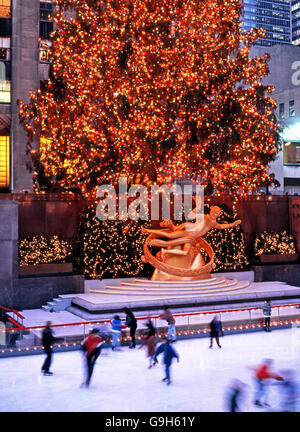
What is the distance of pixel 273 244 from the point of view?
93.1 feet

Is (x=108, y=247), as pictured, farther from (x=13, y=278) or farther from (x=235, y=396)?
(x=235, y=396)

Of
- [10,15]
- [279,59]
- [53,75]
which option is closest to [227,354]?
[53,75]

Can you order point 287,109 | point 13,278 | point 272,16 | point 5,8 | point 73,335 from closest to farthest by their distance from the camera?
point 73,335, point 13,278, point 5,8, point 287,109, point 272,16

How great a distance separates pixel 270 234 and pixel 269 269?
81.7 inches

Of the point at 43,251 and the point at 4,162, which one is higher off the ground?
the point at 4,162

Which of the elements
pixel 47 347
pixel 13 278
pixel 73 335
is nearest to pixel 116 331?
pixel 73 335

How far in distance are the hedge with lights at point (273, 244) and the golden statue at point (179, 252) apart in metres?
4.93

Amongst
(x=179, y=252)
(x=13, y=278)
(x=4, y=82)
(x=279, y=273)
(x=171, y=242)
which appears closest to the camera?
(x=13, y=278)

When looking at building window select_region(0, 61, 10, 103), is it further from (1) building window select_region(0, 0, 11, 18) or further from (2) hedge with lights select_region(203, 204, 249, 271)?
(2) hedge with lights select_region(203, 204, 249, 271)

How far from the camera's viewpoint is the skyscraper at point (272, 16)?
7357 inches

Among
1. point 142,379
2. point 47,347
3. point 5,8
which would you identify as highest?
point 5,8

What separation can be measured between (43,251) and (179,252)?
18.8 feet

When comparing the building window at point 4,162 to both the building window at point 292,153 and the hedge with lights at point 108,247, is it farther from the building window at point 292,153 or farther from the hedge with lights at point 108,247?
the building window at point 292,153

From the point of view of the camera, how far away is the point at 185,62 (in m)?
25.2
